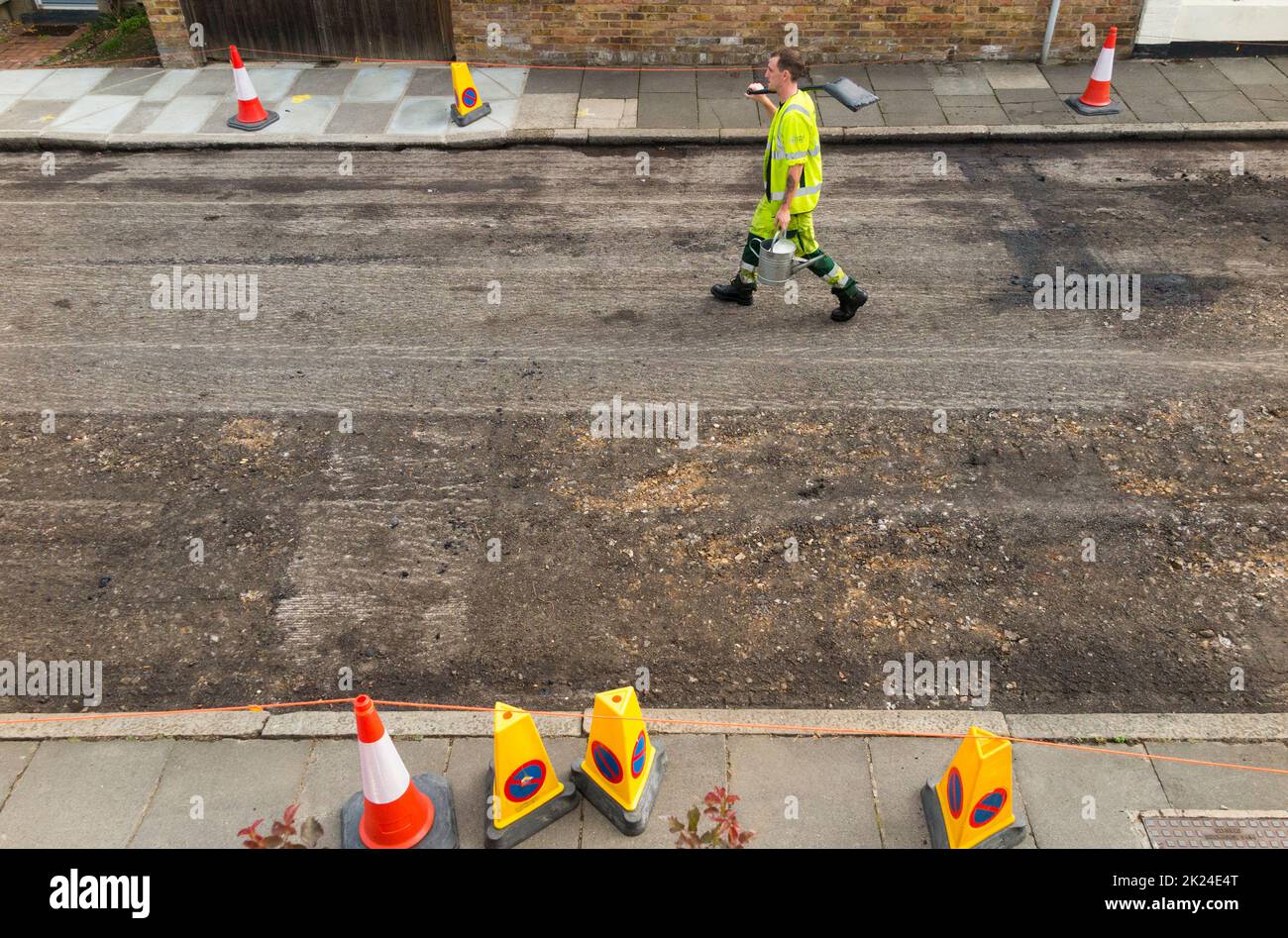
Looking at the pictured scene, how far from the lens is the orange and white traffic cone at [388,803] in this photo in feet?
13.6

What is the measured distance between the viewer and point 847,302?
25.2ft

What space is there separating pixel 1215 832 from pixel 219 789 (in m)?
4.70

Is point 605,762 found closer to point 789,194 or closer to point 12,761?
point 12,761

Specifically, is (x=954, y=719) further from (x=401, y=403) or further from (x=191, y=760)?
(x=401, y=403)

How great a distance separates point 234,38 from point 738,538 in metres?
10.7

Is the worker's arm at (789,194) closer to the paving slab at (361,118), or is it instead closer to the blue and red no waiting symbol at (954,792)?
the blue and red no waiting symbol at (954,792)

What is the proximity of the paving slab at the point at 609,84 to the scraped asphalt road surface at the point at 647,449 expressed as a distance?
2.35 m

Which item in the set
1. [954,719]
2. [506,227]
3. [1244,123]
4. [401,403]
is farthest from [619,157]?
[954,719]

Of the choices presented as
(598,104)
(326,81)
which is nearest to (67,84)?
(326,81)

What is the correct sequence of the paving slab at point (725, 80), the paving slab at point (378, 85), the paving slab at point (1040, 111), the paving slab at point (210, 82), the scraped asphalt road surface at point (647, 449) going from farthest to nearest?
the paving slab at point (210, 82), the paving slab at point (378, 85), the paving slab at point (725, 80), the paving slab at point (1040, 111), the scraped asphalt road surface at point (647, 449)

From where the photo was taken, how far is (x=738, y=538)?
598 cm

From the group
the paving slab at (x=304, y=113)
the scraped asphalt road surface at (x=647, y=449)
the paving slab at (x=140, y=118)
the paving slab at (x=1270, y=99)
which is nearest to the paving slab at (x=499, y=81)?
the paving slab at (x=304, y=113)

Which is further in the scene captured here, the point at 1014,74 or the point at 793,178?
the point at 1014,74

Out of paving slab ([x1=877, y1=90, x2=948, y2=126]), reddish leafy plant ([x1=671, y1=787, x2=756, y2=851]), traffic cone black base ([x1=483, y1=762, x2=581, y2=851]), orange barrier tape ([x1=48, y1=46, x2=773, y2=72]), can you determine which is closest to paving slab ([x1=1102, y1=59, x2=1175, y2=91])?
paving slab ([x1=877, y1=90, x2=948, y2=126])
